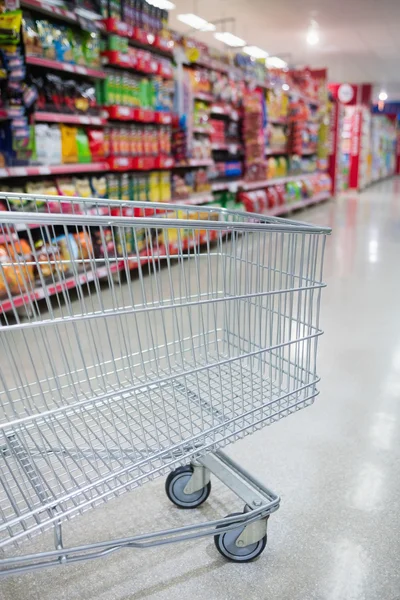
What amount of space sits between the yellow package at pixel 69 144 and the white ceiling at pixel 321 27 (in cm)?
620

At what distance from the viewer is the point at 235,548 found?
155 cm

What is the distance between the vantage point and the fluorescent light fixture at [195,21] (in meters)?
10.0

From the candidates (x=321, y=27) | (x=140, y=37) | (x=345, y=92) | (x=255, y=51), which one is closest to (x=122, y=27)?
(x=140, y=37)

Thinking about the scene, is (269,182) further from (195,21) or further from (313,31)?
(313,31)

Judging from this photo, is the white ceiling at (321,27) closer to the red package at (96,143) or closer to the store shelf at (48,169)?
the red package at (96,143)

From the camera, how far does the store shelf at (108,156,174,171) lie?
14.8 ft

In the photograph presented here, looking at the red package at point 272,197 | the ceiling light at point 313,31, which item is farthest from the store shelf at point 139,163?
the ceiling light at point 313,31

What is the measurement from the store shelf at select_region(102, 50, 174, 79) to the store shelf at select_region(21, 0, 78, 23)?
0.44 meters

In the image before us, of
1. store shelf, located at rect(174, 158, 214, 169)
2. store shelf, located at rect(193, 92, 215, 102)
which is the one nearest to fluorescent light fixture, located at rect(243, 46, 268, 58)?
store shelf, located at rect(193, 92, 215, 102)

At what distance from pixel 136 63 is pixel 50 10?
1.11 meters

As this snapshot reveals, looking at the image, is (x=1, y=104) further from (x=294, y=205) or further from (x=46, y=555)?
(x=294, y=205)

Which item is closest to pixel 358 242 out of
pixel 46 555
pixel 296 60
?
pixel 46 555

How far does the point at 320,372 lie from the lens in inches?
113

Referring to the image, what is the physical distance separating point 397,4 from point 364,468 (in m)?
9.16
